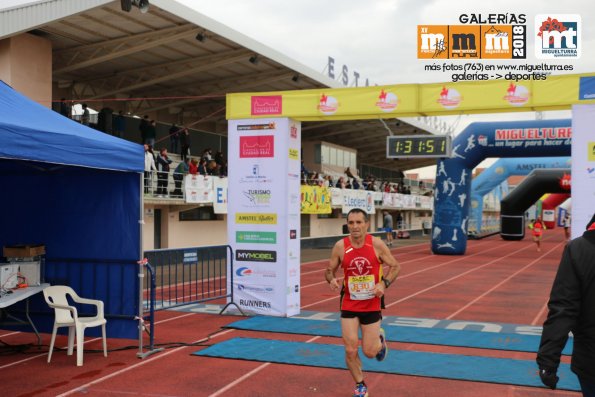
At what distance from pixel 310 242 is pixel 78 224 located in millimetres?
26119

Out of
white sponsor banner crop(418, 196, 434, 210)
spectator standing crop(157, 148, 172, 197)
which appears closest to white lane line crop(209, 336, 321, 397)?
spectator standing crop(157, 148, 172, 197)

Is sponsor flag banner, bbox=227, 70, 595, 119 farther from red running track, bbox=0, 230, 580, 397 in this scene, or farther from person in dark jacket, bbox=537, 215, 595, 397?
person in dark jacket, bbox=537, 215, 595, 397

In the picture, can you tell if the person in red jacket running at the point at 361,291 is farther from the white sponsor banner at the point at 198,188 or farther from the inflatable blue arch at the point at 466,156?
the inflatable blue arch at the point at 466,156

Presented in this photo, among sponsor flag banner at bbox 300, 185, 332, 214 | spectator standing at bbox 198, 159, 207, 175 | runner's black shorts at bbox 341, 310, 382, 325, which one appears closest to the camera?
runner's black shorts at bbox 341, 310, 382, 325

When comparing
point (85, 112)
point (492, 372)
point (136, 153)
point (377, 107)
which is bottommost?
point (492, 372)

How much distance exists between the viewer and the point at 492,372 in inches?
293

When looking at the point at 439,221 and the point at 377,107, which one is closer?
the point at 377,107

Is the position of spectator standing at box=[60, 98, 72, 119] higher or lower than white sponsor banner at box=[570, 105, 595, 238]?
higher

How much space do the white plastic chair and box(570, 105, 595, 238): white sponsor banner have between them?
288 inches

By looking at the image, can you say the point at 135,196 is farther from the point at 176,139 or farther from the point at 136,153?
the point at 176,139

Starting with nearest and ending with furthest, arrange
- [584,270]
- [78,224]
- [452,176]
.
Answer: [584,270], [78,224], [452,176]

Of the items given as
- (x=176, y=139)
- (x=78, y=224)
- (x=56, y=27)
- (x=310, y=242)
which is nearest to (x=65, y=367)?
(x=78, y=224)

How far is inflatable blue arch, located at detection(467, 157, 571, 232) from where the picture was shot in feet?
121

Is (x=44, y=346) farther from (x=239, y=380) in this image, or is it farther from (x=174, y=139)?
(x=174, y=139)
